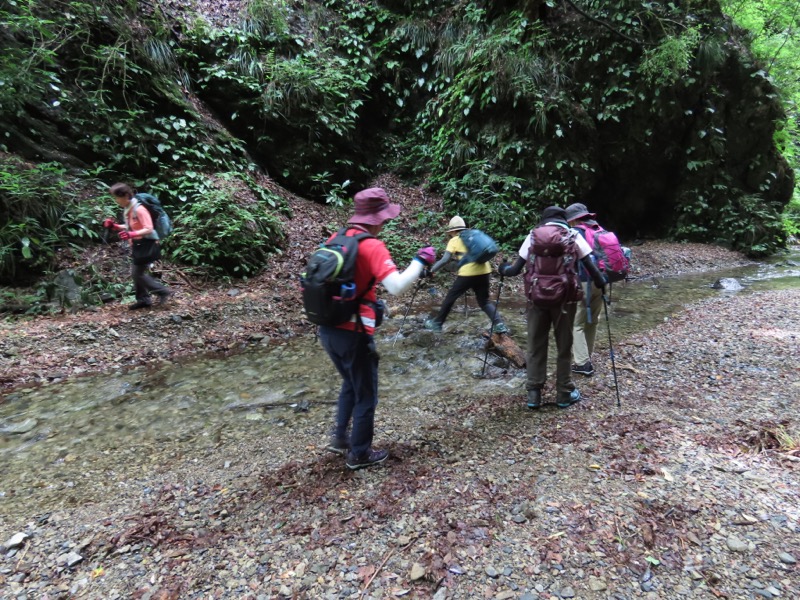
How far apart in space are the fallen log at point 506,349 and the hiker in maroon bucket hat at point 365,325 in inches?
112

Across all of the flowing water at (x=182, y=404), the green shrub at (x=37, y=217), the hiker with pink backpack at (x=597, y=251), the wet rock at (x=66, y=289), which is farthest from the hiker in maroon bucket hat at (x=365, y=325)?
the green shrub at (x=37, y=217)

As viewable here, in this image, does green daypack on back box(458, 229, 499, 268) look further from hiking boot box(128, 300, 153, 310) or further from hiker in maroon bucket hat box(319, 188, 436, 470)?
hiking boot box(128, 300, 153, 310)

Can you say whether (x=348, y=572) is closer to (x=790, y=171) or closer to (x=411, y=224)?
(x=411, y=224)

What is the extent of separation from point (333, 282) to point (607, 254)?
3.53 meters

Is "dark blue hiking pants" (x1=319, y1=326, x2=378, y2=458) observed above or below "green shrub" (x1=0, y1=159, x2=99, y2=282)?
below

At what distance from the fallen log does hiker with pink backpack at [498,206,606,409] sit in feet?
3.97

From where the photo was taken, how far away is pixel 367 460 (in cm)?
346

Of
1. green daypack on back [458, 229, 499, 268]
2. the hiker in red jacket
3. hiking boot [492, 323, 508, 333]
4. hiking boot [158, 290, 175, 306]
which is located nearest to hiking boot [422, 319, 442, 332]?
hiking boot [492, 323, 508, 333]

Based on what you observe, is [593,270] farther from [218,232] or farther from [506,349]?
[218,232]

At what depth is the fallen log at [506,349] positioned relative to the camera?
18.8ft

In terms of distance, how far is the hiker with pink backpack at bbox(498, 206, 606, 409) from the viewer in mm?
4008

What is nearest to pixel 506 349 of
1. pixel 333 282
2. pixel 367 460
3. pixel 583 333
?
pixel 583 333

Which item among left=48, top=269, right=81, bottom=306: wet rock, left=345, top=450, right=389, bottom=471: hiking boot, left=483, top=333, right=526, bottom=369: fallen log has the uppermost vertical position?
left=48, top=269, right=81, bottom=306: wet rock

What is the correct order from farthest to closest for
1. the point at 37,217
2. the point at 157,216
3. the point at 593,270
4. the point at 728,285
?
→ the point at 728,285, the point at 37,217, the point at 157,216, the point at 593,270
